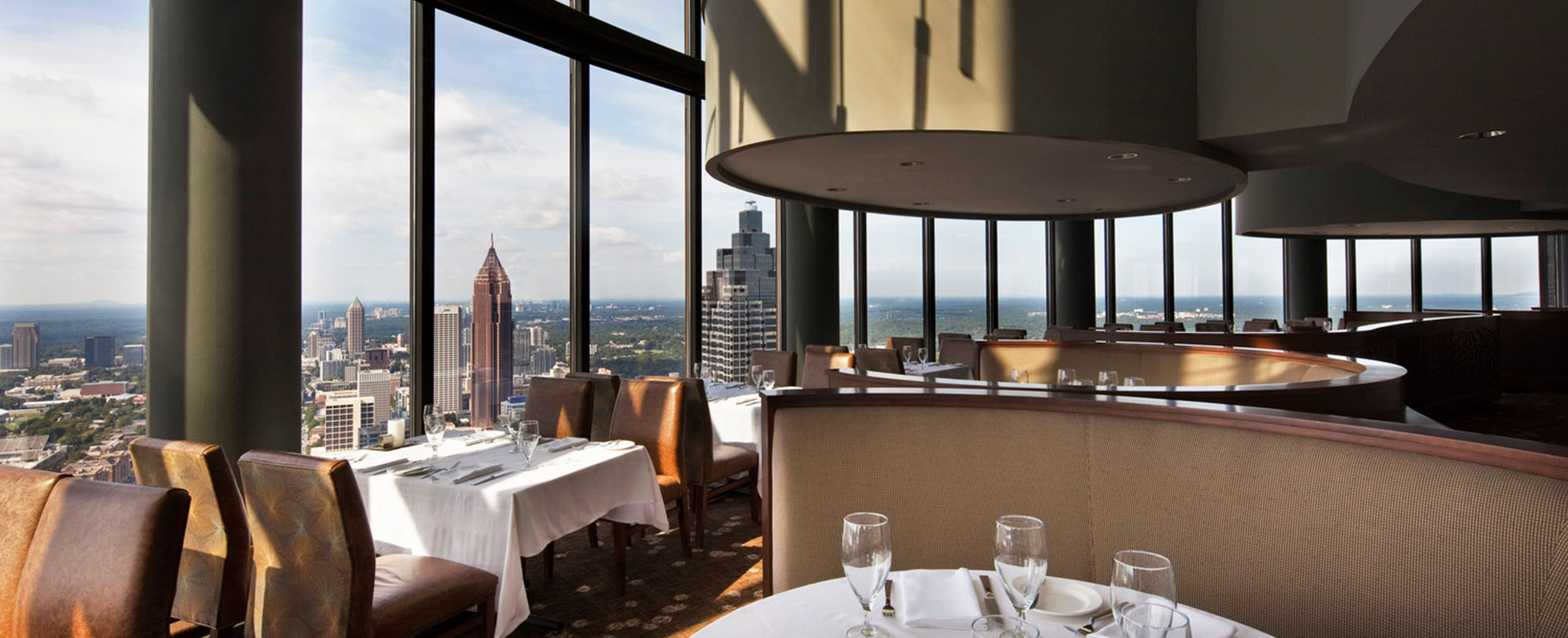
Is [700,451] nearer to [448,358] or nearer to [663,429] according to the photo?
[663,429]

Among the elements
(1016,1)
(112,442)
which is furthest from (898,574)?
(112,442)

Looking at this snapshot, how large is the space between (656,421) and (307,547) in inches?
85.6

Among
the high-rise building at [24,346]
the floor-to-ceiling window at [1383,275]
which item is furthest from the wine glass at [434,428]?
the floor-to-ceiling window at [1383,275]

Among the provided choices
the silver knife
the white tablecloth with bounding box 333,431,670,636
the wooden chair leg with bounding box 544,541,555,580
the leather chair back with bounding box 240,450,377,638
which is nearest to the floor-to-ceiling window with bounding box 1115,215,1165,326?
the wooden chair leg with bounding box 544,541,555,580

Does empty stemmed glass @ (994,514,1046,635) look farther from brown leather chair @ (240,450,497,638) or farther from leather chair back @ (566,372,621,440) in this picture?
leather chair back @ (566,372,621,440)

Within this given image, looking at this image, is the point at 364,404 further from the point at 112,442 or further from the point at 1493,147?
the point at 1493,147

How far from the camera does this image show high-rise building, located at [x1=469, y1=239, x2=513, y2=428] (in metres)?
5.75

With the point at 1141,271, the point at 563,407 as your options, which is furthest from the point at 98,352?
the point at 1141,271

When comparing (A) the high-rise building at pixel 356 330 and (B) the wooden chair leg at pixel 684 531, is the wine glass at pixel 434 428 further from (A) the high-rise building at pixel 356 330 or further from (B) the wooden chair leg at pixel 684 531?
(A) the high-rise building at pixel 356 330

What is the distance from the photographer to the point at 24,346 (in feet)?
12.3

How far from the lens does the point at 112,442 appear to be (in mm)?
3955

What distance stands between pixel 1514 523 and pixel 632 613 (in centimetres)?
305

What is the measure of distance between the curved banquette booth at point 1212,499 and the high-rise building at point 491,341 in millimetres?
3645

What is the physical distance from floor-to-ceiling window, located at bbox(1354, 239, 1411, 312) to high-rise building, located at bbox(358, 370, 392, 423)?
1725 centimetres
